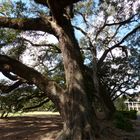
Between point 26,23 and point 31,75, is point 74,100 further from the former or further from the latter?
point 26,23

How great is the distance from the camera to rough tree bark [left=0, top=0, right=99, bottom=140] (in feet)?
39.4

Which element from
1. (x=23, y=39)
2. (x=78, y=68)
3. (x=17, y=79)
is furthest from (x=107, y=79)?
(x=78, y=68)

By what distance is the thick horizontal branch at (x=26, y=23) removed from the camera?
13.2m

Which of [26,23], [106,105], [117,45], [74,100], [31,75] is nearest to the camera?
[74,100]

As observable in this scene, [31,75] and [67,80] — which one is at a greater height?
[31,75]

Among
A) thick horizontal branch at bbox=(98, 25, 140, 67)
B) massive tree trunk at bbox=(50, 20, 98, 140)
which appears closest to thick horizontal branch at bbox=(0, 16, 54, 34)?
massive tree trunk at bbox=(50, 20, 98, 140)

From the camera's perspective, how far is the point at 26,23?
1341cm

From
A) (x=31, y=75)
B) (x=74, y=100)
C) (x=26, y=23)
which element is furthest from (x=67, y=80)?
(x=26, y=23)

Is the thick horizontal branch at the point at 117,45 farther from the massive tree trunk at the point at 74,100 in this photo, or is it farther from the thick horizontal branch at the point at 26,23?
the thick horizontal branch at the point at 26,23

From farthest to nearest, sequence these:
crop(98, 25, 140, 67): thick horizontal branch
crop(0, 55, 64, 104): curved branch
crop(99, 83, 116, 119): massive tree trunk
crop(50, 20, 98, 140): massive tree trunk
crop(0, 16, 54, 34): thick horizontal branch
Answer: crop(98, 25, 140, 67): thick horizontal branch < crop(99, 83, 116, 119): massive tree trunk < crop(0, 16, 54, 34): thick horizontal branch < crop(0, 55, 64, 104): curved branch < crop(50, 20, 98, 140): massive tree trunk

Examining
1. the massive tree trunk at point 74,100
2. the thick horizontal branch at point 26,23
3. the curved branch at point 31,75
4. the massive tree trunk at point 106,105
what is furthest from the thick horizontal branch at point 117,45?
the curved branch at point 31,75

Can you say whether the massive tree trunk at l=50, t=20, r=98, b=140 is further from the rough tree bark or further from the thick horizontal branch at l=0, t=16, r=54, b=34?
the thick horizontal branch at l=0, t=16, r=54, b=34

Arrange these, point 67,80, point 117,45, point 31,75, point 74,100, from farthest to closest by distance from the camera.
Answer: point 117,45, point 31,75, point 67,80, point 74,100

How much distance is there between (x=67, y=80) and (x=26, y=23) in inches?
109
